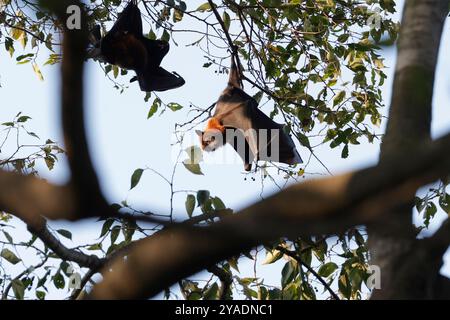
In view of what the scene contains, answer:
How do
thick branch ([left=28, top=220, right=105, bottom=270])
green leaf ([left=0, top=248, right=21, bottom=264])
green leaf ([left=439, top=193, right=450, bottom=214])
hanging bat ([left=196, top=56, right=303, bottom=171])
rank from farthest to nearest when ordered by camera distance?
hanging bat ([left=196, top=56, right=303, bottom=171]), green leaf ([left=439, top=193, right=450, bottom=214]), green leaf ([left=0, top=248, right=21, bottom=264]), thick branch ([left=28, top=220, right=105, bottom=270])

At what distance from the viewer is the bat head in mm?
5746

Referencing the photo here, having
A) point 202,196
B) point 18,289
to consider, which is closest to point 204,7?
point 202,196

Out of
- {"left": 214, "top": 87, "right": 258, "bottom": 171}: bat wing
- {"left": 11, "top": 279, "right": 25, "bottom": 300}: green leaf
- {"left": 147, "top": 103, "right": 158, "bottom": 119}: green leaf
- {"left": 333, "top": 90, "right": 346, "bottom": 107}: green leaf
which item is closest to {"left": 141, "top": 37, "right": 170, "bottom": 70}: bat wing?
{"left": 147, "top": 103, "right": 158, "bottom": 119}: green leaf

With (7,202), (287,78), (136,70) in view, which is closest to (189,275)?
(7,202)

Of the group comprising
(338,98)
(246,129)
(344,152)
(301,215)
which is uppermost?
(246,129)

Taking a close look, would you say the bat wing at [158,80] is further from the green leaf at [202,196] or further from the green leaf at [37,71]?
the green leaf at [202,196]

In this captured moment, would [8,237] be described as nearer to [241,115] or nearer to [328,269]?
[328,269]

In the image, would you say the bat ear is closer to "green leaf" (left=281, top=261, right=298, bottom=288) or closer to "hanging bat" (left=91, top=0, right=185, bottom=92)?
"hanging bat" (left=91, top=0, right=185, bottom=92)

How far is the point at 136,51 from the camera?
21.0 ft

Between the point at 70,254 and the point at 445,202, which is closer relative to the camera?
the point at 70,254

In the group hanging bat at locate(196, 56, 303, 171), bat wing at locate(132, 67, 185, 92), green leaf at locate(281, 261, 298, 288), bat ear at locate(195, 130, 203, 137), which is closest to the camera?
green leaf at locate(281, 261, 298, 288)

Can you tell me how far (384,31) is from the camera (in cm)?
559

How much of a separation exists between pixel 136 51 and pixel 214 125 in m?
1.06

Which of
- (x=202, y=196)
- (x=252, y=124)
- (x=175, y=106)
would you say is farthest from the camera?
(x=252, y=124)
